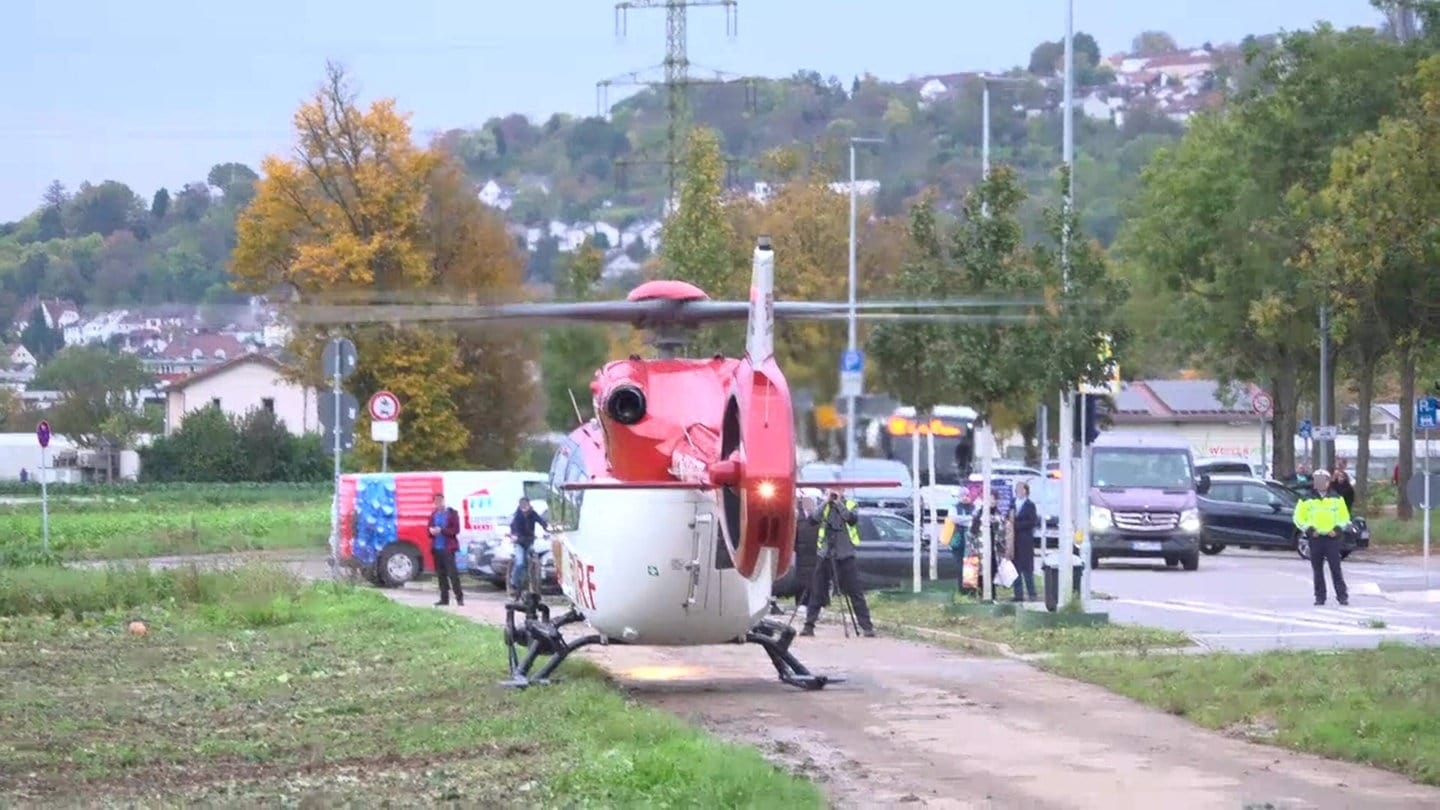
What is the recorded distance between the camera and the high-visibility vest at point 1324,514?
96.4 feet

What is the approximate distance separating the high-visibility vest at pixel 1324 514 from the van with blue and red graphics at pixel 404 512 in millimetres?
14525

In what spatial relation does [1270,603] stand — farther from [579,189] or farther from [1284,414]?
[579,189]

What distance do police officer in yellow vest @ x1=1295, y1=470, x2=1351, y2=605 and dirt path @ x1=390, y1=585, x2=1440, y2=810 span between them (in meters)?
8.44

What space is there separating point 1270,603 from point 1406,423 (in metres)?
24.1

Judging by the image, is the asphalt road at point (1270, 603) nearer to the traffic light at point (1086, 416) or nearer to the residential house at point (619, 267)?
the traffic light at point (1086, 416)

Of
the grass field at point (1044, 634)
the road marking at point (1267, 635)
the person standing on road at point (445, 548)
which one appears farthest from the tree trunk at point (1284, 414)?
the road marking at point (1267, 635)

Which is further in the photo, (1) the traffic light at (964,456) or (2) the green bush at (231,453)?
(2) the green bush at (231,453)

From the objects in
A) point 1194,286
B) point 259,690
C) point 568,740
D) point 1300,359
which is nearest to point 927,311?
point 259,690

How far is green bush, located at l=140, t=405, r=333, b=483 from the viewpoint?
78.3 meters

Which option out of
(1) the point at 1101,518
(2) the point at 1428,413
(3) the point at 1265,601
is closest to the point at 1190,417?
(2) the point at 1428,413

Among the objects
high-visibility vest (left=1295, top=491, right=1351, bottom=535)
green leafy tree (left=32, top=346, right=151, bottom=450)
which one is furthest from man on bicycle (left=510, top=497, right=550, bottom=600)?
green leafy tree (left=32, top=346, right=151, bottom=450)

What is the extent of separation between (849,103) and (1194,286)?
40.5m

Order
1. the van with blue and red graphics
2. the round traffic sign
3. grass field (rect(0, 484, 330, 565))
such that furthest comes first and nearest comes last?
1. grass field (rect(0, 484, 330, 565))
2. the van with blue and red graphics
3. the round traffic sign

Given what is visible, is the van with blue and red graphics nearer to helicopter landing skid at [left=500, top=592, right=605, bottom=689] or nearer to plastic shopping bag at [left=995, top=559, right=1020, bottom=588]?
plastic shopping bag at [left=995, top=559, right=1020, bottom=588]
